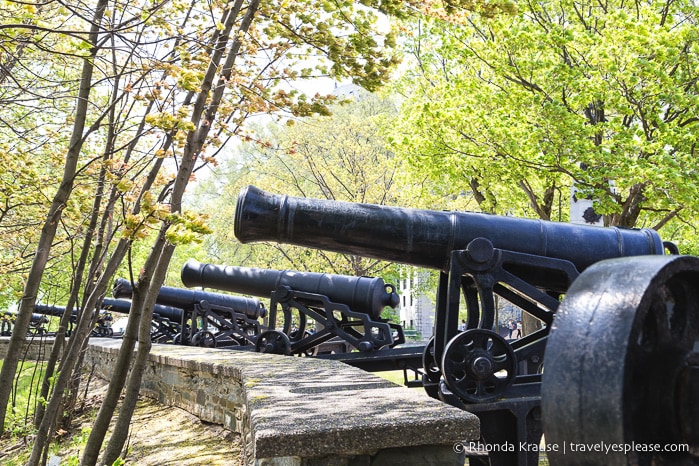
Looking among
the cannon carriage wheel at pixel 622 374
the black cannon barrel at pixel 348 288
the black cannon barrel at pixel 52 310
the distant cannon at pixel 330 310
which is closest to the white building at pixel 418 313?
the black cannon barrel at pixel 52 310

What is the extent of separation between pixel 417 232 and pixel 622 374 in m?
3.87

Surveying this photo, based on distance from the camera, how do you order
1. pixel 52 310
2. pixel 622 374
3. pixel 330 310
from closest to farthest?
pixel 622 374 → pixel 52 310 → pixel 330 310

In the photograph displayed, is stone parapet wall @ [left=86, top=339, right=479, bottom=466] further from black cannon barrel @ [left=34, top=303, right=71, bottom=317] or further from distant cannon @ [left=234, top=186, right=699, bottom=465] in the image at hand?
black cannon barrel @ [left=34, top=303, right=71, bottom=317]

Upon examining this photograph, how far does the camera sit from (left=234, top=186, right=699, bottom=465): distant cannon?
4.38 metres

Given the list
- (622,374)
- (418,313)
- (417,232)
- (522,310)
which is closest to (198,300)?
(522,310)

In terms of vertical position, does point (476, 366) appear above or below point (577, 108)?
below

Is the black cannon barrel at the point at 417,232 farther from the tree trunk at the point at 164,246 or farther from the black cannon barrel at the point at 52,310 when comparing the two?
the black cannon barrel at the point at 52,310

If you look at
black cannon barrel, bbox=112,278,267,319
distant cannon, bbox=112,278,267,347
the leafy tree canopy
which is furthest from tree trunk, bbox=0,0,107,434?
black cannon barrel, bbox=112,278,267,319

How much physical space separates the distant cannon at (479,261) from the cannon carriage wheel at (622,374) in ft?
10.5

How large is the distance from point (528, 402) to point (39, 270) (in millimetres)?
4488

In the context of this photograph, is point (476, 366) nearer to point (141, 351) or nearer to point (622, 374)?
point (141, 351)

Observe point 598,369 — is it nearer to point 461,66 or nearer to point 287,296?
point 287,296

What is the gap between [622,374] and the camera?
110 cm

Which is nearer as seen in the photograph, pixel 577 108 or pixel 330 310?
pixel 330 310
